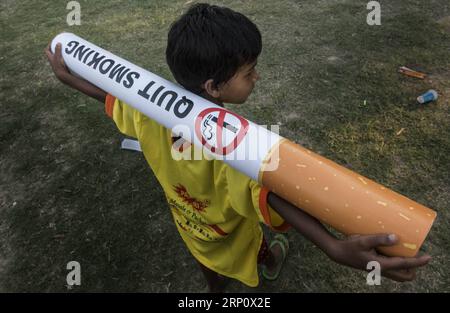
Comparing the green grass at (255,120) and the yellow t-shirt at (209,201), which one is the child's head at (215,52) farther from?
the green grass at (255,120)

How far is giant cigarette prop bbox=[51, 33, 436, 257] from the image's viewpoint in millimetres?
1229

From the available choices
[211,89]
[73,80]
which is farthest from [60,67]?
[211,89]

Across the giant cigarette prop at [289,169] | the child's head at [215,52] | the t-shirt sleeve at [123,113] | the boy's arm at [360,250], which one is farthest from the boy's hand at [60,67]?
the boy's arm at [360,250]

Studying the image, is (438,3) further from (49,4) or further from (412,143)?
(49,4)

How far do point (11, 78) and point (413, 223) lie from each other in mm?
5258

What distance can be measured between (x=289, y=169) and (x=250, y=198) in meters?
0.28

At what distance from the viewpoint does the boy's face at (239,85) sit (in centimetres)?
169

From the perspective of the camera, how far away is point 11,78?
16.4ft

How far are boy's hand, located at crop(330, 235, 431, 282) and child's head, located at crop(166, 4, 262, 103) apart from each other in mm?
830

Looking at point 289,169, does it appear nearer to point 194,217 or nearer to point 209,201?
point 209,201

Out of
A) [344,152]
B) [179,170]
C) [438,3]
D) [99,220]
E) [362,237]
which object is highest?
[362,237]

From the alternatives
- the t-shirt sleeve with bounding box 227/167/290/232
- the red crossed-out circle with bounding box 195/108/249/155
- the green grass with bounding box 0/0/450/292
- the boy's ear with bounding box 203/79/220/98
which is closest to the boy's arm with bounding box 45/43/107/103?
the boy's ear with bounding box 203/79/220/98

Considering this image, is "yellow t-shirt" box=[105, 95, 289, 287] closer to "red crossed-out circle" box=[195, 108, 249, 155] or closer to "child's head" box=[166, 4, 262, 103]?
"red crossed-out circle" box=[195, 108, 249, 155]

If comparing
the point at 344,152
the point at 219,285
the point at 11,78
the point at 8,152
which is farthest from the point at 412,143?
the point at 11,78
